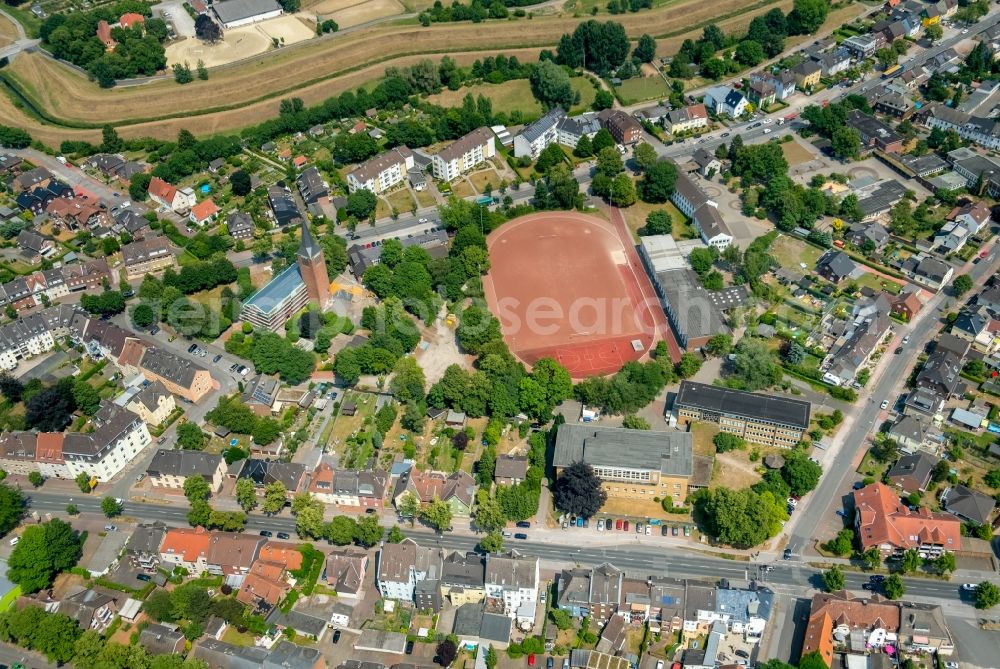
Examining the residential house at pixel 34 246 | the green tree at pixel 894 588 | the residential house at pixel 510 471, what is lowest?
the green tree at pixel 894 588

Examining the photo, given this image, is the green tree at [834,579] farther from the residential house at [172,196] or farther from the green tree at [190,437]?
the residential house at [172,196]

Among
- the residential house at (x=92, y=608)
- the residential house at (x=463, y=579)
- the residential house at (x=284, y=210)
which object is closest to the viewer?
the residential house at (x=92, y=608)

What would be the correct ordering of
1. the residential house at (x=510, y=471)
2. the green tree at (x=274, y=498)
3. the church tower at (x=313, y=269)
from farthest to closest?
the church tower at (x=313, y=269) → the residential house at (x=510, y=471) → the green tree at (x=274, y=498)

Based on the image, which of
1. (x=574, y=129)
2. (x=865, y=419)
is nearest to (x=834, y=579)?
(x=865, y=419)

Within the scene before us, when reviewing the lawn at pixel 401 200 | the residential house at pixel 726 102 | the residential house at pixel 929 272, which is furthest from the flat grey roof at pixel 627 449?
the residential house at pixel 726 102

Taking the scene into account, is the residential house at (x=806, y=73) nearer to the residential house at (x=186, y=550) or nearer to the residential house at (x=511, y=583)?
the residential house at (x=511, y=583)

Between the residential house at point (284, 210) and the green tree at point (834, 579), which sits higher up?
the residential house at point (284, 210)

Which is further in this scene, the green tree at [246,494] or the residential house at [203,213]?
the residential house at [203,213]

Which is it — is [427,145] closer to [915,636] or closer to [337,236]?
[337,236]
